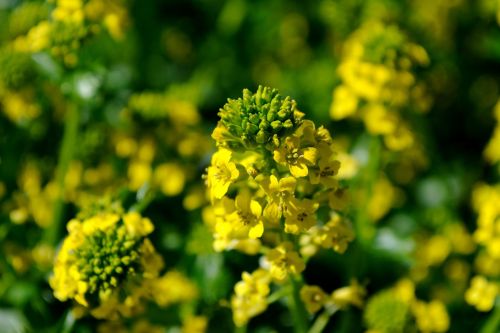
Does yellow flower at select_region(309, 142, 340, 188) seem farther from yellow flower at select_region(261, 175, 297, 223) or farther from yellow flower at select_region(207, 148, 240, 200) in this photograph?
yellow flower at select_region(207, 148, 240, 200)

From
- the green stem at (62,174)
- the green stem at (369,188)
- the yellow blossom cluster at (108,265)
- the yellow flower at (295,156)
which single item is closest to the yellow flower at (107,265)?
the yellow blossom cluster at (108,265)

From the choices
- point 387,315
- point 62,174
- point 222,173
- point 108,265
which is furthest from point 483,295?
point 62,174

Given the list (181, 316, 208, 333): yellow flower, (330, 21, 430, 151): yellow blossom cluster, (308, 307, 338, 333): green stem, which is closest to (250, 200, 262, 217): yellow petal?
(308, 307, 338, 333): green stem

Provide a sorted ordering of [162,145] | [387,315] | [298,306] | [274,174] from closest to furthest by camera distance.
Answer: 1. [274,174]
2. [298,306]
3. [387,315]
4. [162,145]

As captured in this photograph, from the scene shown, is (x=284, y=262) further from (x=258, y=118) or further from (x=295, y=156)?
(x=258, y=118)

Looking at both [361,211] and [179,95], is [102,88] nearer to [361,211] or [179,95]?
[179,95]
